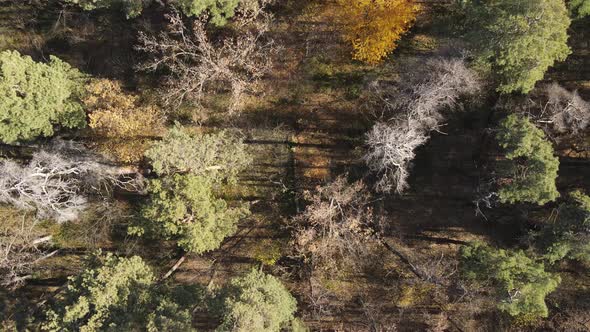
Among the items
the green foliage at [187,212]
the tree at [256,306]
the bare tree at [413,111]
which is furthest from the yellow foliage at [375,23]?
the tree at [256,306]

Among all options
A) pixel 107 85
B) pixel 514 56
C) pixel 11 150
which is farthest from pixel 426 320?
pixel 11 150

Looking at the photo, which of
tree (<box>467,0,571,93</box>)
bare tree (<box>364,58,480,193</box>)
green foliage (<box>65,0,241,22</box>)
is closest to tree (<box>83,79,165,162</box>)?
green foliage (<box>65,0,241,22</box>)

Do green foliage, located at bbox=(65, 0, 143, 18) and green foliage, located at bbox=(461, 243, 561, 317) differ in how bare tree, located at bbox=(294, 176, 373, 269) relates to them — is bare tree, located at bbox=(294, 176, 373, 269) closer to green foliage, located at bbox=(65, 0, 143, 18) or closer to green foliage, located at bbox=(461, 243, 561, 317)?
green foliage, located at bbox=(461, 243, 561, 317)

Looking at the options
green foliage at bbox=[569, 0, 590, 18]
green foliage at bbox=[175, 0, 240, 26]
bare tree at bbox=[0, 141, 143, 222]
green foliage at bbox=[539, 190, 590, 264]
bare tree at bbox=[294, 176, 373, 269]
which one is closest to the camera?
green foliage at bbox=[539, 190, 590, 264]

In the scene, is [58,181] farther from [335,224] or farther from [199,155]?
[335,224]

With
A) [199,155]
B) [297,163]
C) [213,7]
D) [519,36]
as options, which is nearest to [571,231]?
[519,36]

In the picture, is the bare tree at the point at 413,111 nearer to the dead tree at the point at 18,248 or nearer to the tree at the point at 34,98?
the tree at the point at 34,98

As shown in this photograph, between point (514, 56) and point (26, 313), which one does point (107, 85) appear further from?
point (514, 56)
